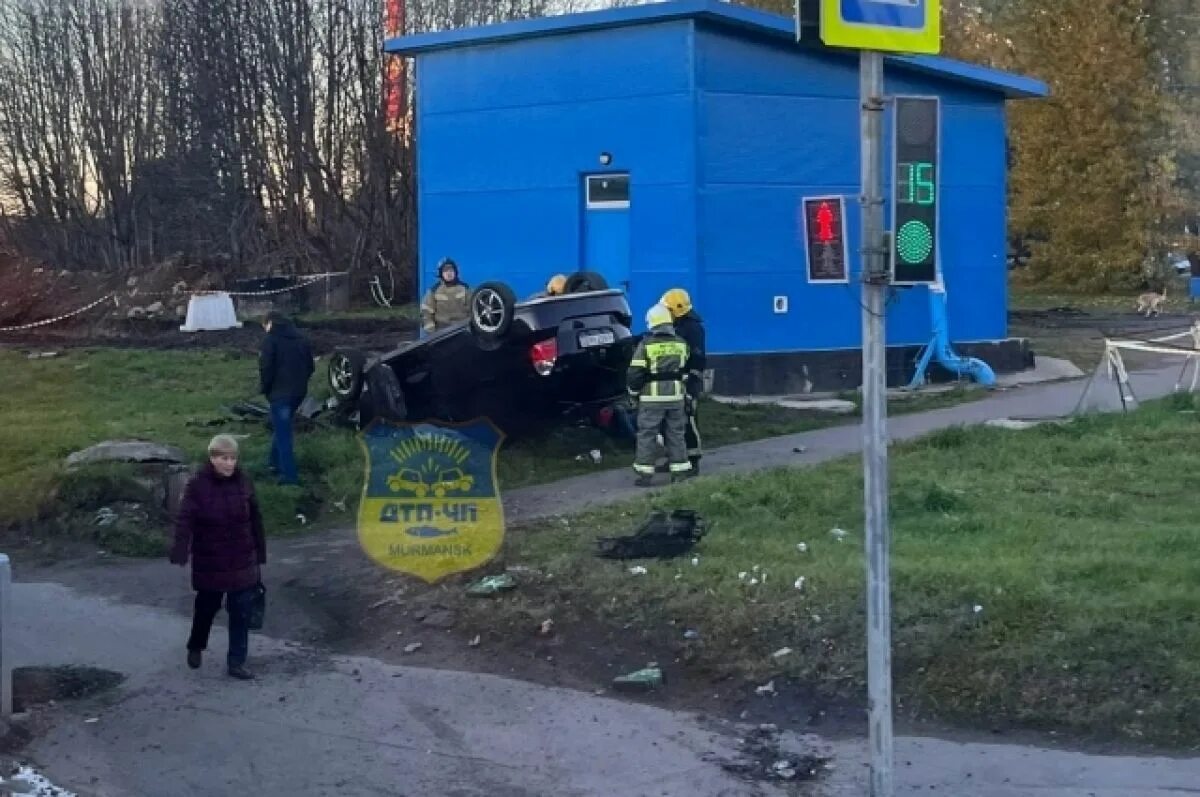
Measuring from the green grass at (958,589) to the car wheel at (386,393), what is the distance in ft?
11.4

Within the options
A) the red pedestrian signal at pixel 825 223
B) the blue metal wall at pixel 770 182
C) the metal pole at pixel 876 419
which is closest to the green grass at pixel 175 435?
the blue metal wall at pixel 770 182

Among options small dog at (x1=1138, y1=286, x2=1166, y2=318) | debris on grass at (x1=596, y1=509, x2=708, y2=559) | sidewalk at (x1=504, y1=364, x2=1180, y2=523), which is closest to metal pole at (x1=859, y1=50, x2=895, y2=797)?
debris on grass at (x1=596, y1=509, x2=708, y2=559)

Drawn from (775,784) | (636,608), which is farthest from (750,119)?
(775,784)

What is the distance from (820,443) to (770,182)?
5281mm

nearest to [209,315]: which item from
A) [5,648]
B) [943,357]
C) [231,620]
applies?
[943,357]

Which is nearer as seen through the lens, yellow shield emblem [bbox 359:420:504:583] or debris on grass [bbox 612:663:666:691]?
debris on grass [bbox 612:663:666:691]

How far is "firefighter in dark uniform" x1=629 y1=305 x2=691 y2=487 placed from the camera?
530 inches

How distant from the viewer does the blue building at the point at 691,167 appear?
65.4 feet

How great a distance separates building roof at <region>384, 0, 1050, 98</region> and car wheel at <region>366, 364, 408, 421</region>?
588 cm

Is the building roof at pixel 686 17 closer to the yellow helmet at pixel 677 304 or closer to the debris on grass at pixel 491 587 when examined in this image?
the yellow helmet at pixel 677 304

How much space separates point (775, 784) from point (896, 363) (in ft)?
49.4

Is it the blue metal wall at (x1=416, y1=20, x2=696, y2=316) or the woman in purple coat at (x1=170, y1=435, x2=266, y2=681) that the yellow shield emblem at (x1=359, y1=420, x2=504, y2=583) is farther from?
the blue metal wall at (x1=416, y1=20, x2=696, y2=316)

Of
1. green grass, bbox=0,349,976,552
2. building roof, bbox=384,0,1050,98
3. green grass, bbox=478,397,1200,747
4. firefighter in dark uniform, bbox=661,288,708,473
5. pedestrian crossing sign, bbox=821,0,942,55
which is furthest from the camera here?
building roof, bbox=384,0,1050,98

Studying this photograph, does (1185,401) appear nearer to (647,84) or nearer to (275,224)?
(647,84)
